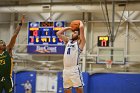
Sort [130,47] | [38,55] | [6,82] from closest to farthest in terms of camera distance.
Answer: [6,82], [130,47], [38,55]

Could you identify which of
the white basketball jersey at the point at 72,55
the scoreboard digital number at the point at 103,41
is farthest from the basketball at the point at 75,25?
the scoreboard digital number at the point at 103,41

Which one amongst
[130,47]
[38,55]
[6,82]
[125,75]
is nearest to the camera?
[6,82]

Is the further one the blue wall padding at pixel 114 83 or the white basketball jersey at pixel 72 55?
the blue wall padding at pixel 114 83

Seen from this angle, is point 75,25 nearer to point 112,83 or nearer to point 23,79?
point 112,83

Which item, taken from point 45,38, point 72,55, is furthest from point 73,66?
point 45,38

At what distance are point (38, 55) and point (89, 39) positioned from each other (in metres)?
2.44

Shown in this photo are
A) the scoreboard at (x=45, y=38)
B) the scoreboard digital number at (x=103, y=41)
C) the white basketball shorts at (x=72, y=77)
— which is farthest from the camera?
the scoreboard at (x=45, y=38)

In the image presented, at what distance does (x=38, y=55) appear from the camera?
1403 cm

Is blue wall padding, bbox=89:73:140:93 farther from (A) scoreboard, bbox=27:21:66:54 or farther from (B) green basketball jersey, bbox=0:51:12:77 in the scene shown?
(B) green basketball jersey, bbox=0:51:12:77

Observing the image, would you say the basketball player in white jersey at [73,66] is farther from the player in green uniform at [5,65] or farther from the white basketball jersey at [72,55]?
the player in green uniform at [5,65]

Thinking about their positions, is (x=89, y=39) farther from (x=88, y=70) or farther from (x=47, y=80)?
(x=47, y=80)

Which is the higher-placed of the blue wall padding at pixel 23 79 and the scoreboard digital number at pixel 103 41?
the scoreboard digital number at pixel 103 41

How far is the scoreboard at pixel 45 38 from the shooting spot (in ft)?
42.3

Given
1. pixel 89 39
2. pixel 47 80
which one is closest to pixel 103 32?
pixel 89 39
